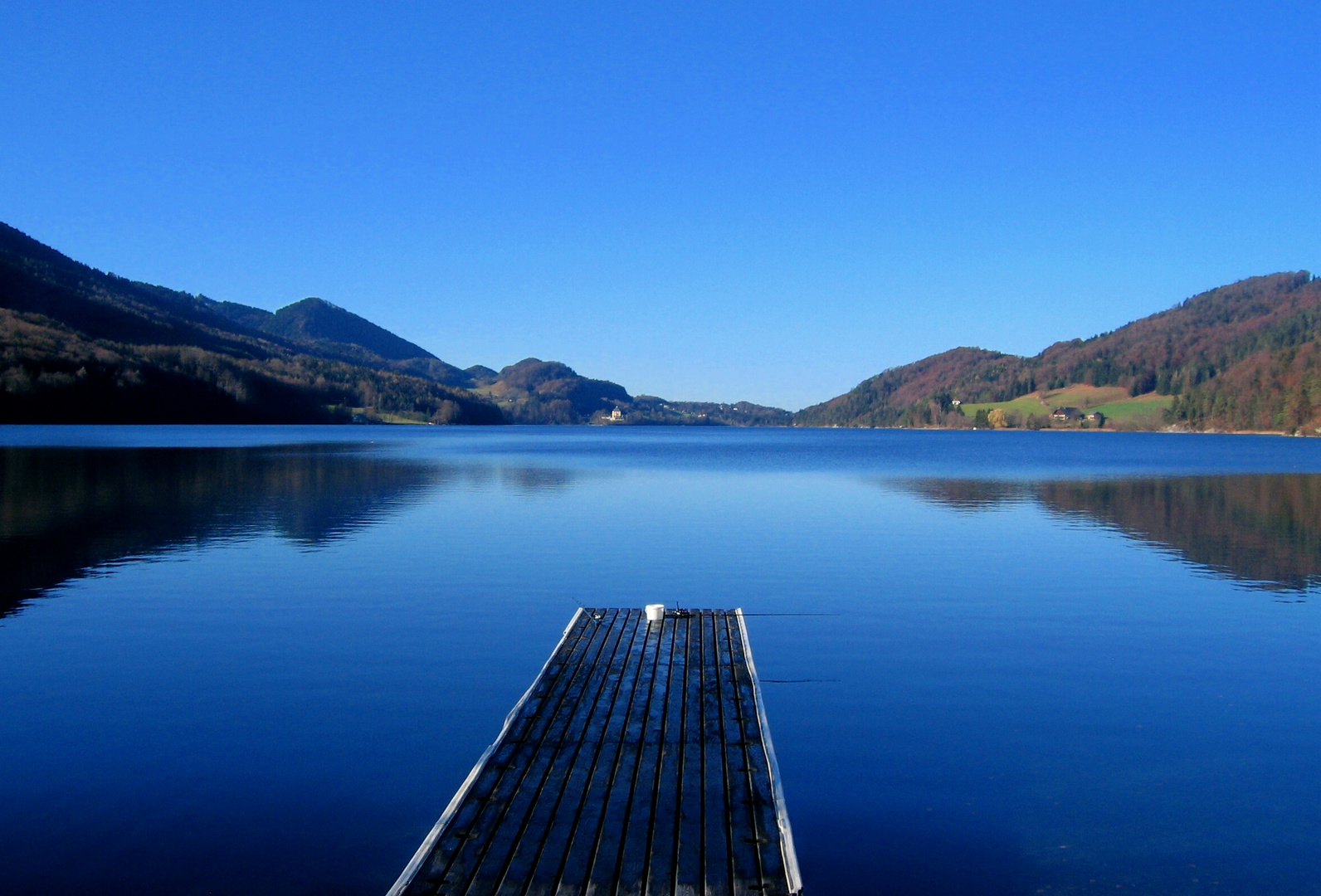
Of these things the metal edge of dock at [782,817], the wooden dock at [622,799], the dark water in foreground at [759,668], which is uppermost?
the metal edge of dock at [782,817]

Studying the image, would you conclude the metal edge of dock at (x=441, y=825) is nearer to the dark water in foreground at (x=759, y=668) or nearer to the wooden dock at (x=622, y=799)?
the wooden dock at (x=622, y=799)

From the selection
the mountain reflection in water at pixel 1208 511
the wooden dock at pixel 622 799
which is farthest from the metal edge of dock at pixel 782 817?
the mountain reflection in water at pixel 1208 511

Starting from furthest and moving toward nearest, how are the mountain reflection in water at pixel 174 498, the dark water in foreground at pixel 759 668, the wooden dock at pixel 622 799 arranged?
the mountain reflection in water at pixel 174 498 < the dark water in foreground at pixel 759 668 < the wooden dock at pixel 622 799

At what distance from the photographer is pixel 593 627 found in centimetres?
1428

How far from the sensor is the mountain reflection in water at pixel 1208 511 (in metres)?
24.0

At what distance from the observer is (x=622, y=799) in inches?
289

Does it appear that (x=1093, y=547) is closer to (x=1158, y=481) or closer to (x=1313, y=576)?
(x=1313, y=576)

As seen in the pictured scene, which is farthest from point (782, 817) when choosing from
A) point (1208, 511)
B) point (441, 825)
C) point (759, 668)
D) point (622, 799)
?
point (1208, 511)

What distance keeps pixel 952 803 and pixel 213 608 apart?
1431 cm

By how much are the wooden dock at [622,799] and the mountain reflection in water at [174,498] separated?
13.2 m

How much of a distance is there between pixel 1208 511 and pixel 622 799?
121 feet

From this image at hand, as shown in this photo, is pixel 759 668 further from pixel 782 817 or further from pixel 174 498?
pixel 174 498

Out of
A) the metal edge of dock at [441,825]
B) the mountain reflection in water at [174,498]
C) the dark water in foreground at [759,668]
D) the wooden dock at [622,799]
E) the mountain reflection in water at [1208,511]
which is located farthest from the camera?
the mountain reflection in water at [1208,511]

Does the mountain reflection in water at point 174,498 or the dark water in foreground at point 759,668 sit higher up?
the mountain reflection in water at point 174,498
